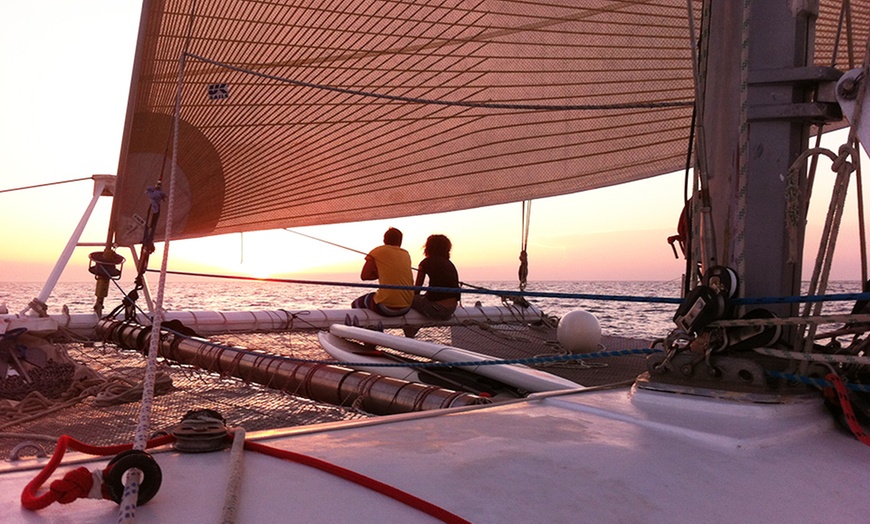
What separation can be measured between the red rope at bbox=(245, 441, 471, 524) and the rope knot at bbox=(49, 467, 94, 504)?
35cm

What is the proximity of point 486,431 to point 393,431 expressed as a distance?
0.19 m

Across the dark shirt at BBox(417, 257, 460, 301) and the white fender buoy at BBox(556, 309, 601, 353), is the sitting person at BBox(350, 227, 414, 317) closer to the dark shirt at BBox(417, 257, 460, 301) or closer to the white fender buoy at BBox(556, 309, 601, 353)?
the dark shirt at BBox(417, 257, 460, 301)

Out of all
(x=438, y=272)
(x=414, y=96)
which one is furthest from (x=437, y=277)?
(x=414, y=96)

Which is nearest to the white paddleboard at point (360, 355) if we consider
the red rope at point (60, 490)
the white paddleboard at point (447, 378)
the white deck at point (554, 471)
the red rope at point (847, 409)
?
the white paddleboard at point (447, 378)

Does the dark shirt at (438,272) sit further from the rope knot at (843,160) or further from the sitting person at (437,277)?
the rope knot at (843,160)

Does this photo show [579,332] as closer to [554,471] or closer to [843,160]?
[843,160]

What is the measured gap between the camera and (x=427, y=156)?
3.74m

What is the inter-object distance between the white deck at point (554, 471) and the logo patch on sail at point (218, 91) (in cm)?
242

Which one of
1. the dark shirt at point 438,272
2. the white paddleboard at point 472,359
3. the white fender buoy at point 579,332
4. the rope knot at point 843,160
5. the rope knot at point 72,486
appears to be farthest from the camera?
the dark shirt at point 438,272

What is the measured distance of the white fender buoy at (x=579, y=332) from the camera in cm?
441

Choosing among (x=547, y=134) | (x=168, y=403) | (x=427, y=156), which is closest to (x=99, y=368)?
(x=168, y=403)

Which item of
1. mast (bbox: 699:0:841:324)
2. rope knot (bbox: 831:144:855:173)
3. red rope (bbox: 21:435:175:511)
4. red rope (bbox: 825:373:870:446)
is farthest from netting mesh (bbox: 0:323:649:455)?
rope knot (bbox: 831:144:855:173)

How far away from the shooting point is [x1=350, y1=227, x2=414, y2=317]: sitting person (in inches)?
225

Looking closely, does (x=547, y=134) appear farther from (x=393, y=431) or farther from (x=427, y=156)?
(x=393, y=431)
